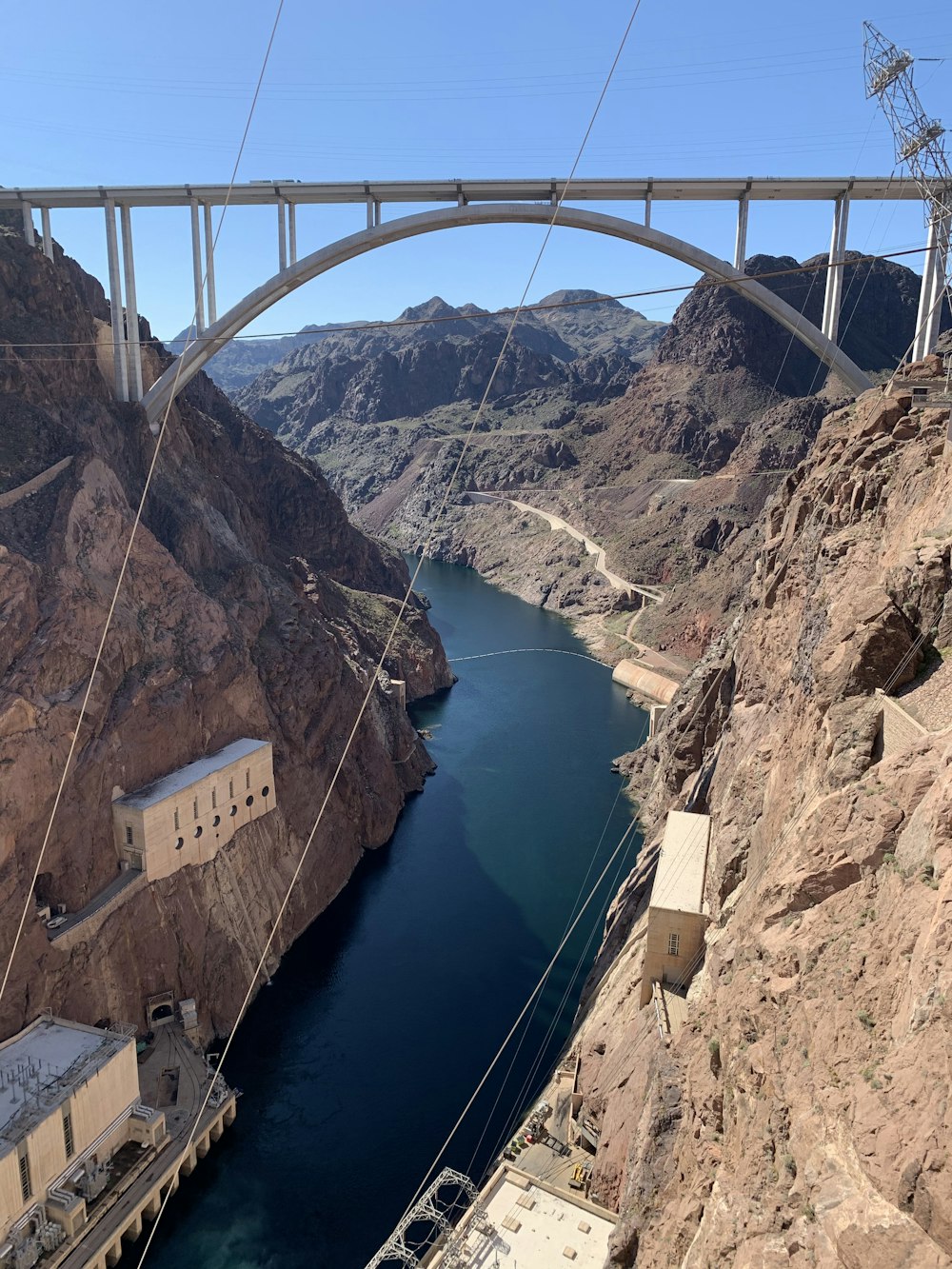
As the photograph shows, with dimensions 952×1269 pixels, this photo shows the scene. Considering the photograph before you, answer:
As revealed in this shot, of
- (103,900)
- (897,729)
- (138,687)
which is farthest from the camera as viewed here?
(138,687)

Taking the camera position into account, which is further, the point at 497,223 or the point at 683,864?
the point at 497,223

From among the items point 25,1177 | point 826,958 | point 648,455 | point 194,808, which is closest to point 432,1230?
point 25,1177

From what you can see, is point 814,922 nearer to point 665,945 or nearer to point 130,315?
point 665,945

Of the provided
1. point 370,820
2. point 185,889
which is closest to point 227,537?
point 370,820

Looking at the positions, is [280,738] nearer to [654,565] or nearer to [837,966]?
[837,966]

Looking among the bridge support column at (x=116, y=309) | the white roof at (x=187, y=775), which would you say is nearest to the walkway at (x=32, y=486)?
the bridge support column at (x=116, y=309)

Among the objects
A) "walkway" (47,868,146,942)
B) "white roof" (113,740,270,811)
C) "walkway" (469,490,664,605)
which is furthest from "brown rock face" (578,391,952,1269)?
"walkway" (469,490,664,605)
